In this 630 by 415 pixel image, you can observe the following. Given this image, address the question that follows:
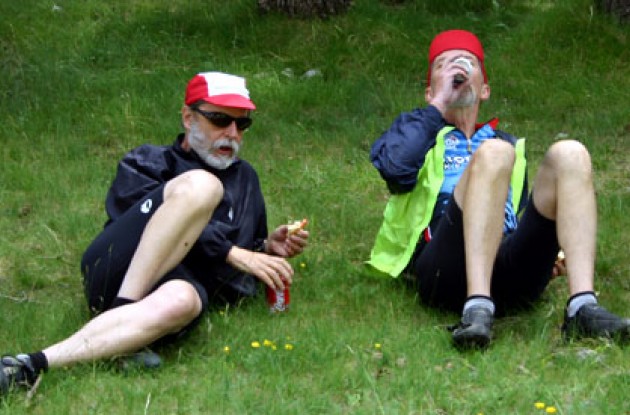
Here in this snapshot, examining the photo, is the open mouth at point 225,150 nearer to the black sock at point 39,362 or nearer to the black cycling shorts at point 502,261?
the black cycling shorts at point 502,261

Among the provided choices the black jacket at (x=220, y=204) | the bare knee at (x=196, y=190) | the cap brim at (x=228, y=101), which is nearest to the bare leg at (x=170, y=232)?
the bare knee at (x=196, y=190)

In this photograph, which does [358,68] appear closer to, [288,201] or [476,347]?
[288,201]

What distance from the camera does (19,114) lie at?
784 centimetres

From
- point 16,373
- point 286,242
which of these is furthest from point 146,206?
point 16,373

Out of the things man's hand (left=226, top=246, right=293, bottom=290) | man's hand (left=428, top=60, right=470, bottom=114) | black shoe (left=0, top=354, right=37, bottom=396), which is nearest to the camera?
black shoe (left=0, top=354, right=37, bottom=396)

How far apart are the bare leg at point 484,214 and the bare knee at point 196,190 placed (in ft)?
3.27

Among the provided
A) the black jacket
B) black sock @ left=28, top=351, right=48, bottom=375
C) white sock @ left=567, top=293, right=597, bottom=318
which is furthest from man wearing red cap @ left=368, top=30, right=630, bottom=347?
black sock @ left=28, top=351, right=48, bottom=375

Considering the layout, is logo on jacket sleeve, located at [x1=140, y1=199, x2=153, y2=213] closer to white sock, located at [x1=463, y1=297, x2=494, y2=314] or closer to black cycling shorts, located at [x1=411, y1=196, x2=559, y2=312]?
black cycling shorts, located at [x1=411, y1=196, x2=559, y2=312]

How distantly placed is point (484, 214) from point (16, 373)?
6.18ft

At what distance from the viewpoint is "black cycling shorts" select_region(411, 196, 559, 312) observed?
15.8ft

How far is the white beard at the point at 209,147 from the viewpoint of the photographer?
5.01m

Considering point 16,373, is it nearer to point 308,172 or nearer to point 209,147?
point 209,147

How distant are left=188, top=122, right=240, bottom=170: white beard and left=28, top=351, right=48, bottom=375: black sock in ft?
3.96

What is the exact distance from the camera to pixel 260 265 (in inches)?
189
